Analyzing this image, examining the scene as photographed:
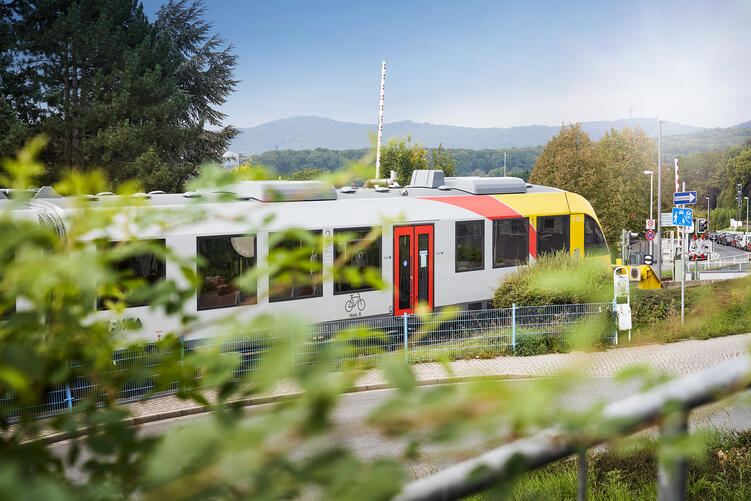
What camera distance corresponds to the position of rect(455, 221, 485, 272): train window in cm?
1520

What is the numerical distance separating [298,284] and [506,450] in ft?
1.86

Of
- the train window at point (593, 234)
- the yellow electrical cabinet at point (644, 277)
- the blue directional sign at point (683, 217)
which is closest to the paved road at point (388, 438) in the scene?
the train window at point (593, 234)

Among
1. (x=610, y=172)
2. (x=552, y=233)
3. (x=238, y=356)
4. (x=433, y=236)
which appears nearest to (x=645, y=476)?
(x=238, y=356)

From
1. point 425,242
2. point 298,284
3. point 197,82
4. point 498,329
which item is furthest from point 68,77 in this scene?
point 298,284

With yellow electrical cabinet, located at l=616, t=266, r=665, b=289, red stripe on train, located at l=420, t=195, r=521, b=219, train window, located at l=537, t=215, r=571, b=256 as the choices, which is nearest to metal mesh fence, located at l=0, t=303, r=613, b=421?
red stripe on train, located at l=420, t=195, r=521, b=219

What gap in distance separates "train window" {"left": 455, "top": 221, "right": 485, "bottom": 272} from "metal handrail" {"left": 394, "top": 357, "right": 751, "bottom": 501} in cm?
1416

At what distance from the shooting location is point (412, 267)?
1452 centimetres

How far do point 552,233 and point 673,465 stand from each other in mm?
16469

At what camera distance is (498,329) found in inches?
552

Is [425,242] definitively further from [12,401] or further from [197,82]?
[197,82]

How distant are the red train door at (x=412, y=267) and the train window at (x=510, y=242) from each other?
6.47ft

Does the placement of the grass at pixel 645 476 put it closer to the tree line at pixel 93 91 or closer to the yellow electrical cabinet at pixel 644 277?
the yellow electrical cabinet at pixel 644 277

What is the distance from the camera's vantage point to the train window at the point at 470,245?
1520 cm

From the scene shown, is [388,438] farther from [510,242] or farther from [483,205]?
[510,242]
